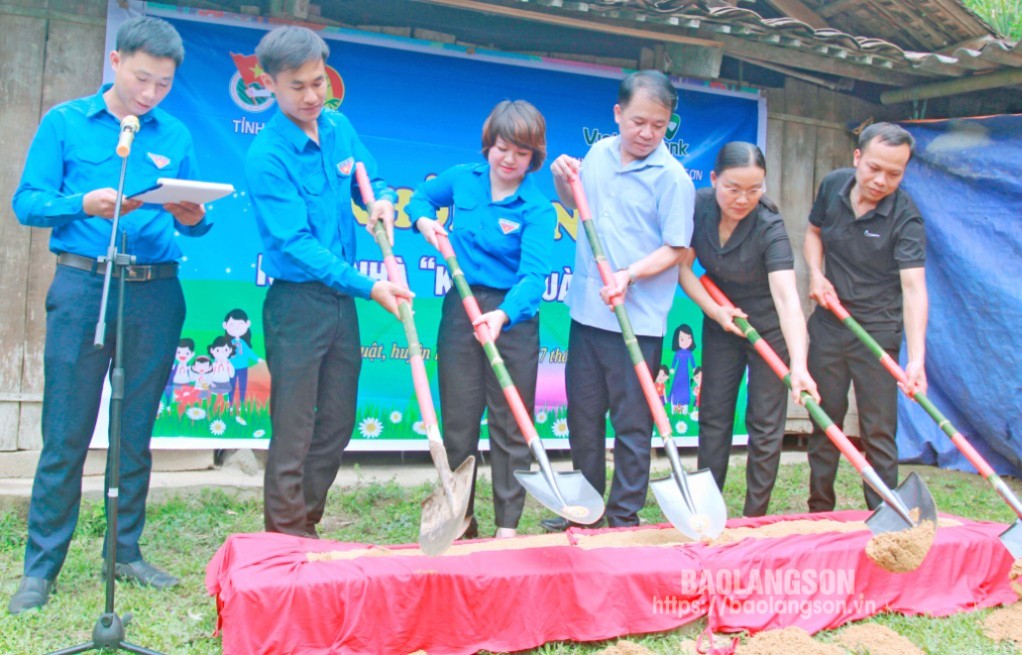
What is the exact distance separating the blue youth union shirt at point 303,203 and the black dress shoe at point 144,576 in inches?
43.8

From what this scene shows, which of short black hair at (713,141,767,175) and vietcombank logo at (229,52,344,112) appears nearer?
short black hair at (713,141,767,175)

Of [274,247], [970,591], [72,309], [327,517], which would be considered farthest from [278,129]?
[970,591]

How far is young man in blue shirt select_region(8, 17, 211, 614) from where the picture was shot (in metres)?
2.87

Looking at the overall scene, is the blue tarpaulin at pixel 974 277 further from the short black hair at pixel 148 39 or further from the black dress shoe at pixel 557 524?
the short black hair at pixel 148 39

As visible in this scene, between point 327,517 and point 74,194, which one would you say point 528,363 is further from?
point 74,194

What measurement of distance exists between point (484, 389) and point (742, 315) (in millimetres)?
1161

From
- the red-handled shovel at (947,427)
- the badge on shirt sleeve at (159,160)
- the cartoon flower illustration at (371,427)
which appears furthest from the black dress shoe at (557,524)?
the badge on shirt sleeve at (159,160)

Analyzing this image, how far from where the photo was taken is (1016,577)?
332 centimetres

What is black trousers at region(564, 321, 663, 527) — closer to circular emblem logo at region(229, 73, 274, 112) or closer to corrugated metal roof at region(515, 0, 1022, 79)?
corrugated metal roof at region(515, 0, 1022, 79)

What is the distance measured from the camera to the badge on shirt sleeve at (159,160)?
3051 mm

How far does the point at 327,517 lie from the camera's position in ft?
13.8

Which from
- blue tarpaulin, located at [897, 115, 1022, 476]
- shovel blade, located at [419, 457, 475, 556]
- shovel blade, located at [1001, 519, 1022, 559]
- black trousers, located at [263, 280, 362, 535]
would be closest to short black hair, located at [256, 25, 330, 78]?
black trousers, located at [263, 280, 362, 535]

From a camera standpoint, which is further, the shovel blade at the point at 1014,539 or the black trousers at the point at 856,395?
the black trousers at the point at 856,395

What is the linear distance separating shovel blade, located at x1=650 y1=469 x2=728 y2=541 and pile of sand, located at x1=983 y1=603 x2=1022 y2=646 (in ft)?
2.99
